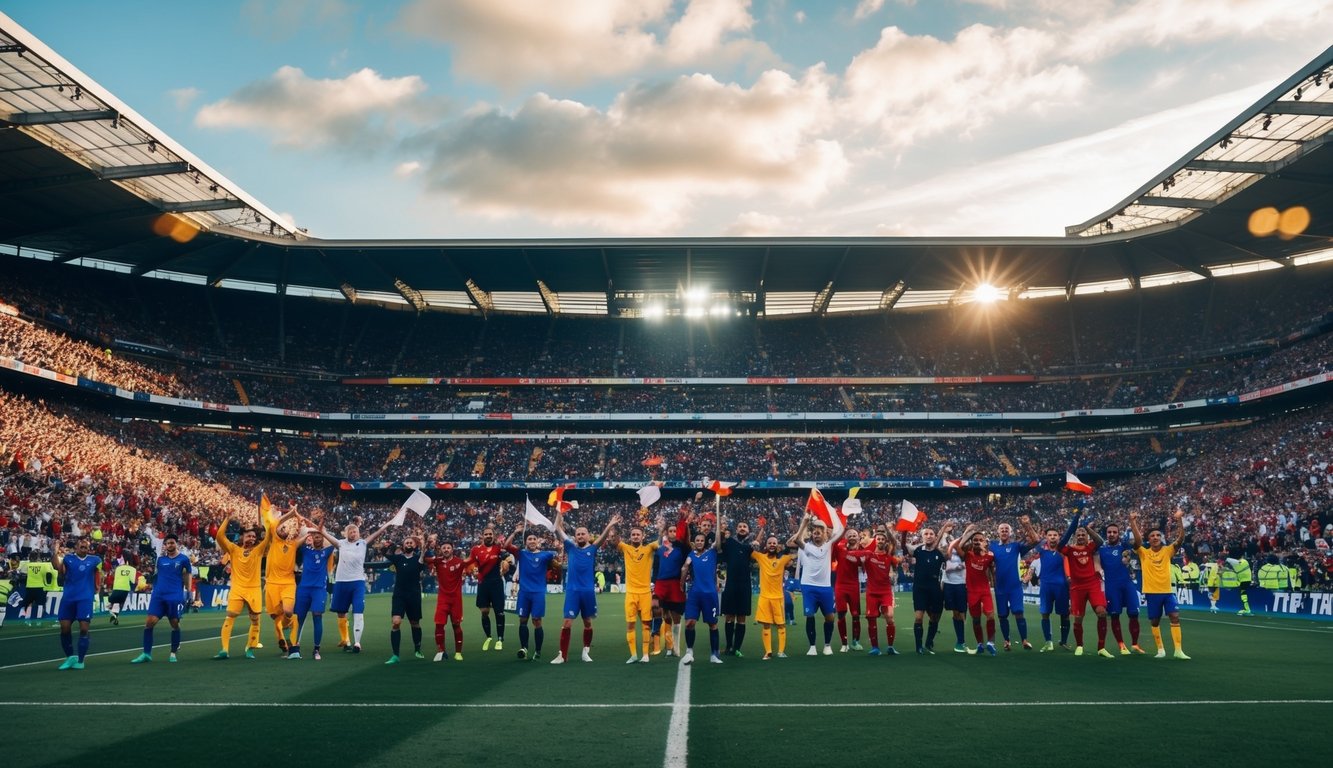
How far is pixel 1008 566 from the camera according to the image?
584 inches

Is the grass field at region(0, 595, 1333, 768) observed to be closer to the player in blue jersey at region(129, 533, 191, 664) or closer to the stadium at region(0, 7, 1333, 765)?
the stadium at region(0, 7, 1333, 765)

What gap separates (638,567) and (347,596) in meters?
5.32

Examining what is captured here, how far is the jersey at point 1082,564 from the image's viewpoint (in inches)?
559

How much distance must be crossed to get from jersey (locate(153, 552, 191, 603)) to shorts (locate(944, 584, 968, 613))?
12616mm

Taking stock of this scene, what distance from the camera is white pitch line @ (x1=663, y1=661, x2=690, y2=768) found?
6.70m

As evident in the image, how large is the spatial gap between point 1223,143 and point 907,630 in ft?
88.8

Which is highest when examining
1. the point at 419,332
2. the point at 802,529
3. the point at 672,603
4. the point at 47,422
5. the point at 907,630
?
the point at 419,332

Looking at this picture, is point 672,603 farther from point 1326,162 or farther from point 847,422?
point 847,422

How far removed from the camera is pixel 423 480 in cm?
5497

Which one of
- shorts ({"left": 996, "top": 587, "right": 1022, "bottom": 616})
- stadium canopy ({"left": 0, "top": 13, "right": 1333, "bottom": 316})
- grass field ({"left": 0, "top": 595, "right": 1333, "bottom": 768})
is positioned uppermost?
stadium canopy ({"left": 0, "top": 13, "right": 1333, "bottom": 316})

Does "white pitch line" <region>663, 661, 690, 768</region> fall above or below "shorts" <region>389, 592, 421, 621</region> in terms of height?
below

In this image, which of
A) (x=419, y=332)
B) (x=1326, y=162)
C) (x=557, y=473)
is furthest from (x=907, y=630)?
(x=419, y=332)

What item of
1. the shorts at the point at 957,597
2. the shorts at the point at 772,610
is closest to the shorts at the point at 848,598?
the shorts at the point at 772,610

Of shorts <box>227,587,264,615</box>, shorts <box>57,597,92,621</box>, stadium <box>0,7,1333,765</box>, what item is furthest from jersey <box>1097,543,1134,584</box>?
shorts <box>57,597,92,621</box>
